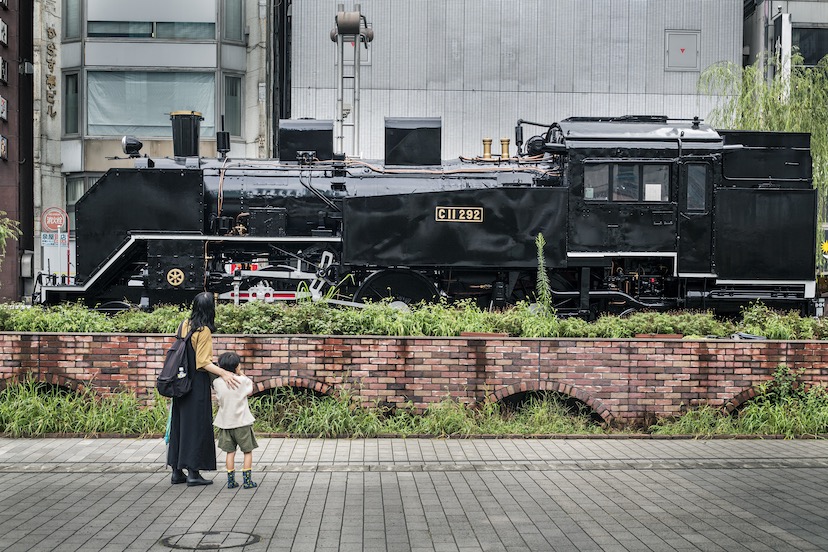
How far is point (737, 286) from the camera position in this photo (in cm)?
1627

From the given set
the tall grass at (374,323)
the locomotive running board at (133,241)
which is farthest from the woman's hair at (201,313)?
the locomotive running board at (133,241)

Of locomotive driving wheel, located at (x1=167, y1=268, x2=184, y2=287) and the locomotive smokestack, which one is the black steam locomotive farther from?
the locomotive smokestack

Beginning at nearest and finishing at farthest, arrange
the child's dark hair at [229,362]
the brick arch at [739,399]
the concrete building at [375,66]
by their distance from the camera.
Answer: the child's dark hair at [229,362] → the brick arch at [739,399] → the concrete building at [375,66]

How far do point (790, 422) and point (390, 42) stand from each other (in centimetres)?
2330

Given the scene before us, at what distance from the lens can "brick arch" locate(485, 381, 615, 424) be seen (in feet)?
34.2

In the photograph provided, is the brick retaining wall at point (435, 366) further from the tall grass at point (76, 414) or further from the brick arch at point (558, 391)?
the tall grass at point (76, 414)

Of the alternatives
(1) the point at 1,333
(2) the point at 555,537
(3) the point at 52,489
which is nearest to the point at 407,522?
(2) the point at 555,537

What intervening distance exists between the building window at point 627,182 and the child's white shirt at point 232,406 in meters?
9.22

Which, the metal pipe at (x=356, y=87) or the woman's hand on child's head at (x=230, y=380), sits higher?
the metal pipe at (x=356, y=87)

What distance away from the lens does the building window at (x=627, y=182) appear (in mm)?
15812

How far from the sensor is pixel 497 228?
51.7ft

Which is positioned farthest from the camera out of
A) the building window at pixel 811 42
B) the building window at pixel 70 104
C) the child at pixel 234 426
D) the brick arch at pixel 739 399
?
the building window at pixel 811 42

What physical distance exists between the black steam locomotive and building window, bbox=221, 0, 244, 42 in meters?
16.2

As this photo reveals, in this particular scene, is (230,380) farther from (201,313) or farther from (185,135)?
(185,135)
